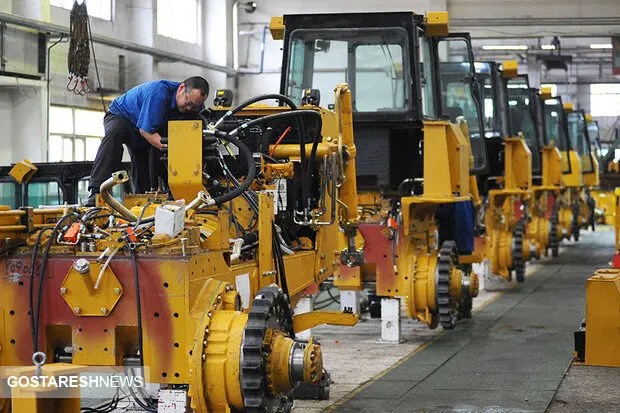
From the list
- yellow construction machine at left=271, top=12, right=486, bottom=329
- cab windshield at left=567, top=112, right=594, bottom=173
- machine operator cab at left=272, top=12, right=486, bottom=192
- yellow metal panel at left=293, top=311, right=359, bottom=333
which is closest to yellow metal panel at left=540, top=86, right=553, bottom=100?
cab windshield at left=567, top=112, right=594, bottom=173

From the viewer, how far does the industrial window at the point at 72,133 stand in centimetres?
1612

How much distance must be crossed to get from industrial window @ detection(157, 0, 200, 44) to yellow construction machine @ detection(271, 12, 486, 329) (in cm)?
910

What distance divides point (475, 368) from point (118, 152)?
3.49m

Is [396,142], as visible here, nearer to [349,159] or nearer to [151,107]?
[349,159]

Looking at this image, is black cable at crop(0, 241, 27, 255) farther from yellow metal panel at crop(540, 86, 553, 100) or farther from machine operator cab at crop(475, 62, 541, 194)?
yellow metal panel at crop(540, 86, 553, 100)

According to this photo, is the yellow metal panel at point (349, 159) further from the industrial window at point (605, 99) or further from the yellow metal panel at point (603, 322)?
the industrial window at point (605, 99)

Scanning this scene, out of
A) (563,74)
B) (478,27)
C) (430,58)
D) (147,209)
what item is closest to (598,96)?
(563,74)

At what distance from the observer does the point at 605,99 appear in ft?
144

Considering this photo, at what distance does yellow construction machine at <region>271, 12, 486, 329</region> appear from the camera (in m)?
9.77

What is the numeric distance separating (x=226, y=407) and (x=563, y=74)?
39.0 m

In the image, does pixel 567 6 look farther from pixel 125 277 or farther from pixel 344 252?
pixel 125 277

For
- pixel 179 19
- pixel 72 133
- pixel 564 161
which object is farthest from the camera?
A: pixel 564 161

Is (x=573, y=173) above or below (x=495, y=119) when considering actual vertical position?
below

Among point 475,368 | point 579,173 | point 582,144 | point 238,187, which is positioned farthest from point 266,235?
point 582,144
